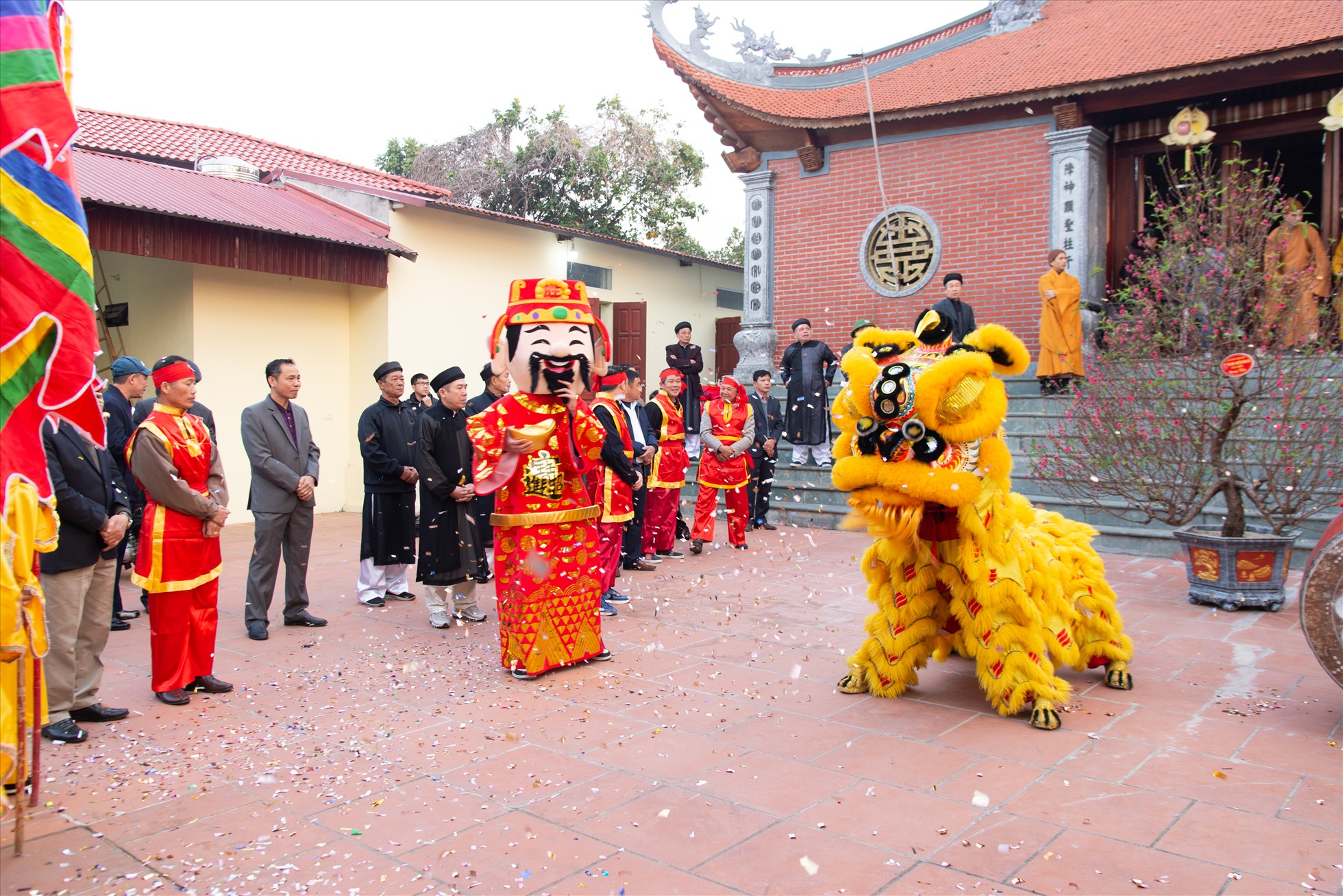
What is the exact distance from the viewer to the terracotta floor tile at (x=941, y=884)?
2787 millimetres

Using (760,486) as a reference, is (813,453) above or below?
above

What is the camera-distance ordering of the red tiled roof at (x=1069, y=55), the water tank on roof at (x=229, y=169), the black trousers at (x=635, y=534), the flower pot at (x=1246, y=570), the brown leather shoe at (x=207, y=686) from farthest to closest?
1. the water tank on roof at (x=229, y=169)
2. the red tiled roof at (x=1069, y=55)
3. the black trousers at (x=635, y=534)
4. the flower pot at (x=1246, y=570)
5. the brown leather shoe at (x=207, y=686)

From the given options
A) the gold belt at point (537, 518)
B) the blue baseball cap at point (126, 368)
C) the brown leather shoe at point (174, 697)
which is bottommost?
the brown leather shoe at point (174, 697)

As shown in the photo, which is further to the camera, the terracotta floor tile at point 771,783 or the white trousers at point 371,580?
the white trousers at point 371,580

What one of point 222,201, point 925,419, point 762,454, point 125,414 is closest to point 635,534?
point 762,454

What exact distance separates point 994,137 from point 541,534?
30.8ft

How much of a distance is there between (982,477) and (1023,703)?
3.30 feet

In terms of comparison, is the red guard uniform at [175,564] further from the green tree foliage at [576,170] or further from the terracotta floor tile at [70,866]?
the green tree foliage at [576,170]

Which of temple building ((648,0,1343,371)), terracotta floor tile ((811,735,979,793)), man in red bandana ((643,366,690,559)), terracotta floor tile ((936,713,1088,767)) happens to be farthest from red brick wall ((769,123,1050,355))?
terracotta floor tile ((811,735,979,793))

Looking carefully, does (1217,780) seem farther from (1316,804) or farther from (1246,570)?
(1246,570)

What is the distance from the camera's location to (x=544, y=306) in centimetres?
512

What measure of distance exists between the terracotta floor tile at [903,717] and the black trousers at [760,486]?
590 centimetres

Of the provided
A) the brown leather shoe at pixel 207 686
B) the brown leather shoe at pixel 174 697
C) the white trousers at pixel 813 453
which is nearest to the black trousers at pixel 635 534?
the white trousers at pixel 813 453

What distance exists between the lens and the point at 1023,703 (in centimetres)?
419
